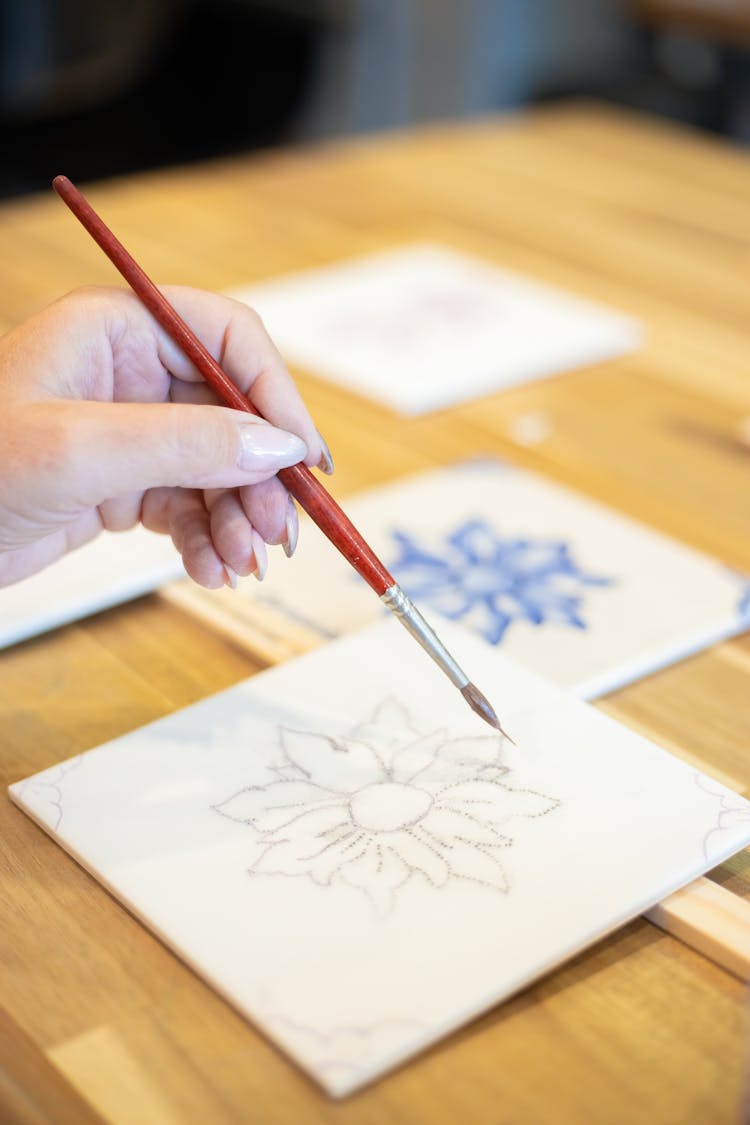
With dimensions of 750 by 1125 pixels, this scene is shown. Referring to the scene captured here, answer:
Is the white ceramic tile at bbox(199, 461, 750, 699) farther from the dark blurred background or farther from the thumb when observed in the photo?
the dark blurred background

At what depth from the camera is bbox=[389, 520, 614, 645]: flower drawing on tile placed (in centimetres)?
74

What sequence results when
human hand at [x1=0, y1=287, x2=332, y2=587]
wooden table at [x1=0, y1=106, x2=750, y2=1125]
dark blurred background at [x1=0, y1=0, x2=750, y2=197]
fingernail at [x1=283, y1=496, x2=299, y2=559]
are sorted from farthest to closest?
dark blurred background at [x1=0, y1=0, x2=750, y2=197] → fingernail at [x1=283, y1=496, x2=299, y2=559] → human hand at [x1=0, y1=287, x2=332, y2=587] → wooden table at [x1=0, y1=106, x2=750, y2=1125]

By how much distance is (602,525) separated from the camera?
0.84 metres

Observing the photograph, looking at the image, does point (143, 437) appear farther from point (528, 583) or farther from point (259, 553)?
point (528, 583)

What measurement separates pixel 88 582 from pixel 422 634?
0.23 meters

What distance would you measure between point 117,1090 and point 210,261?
3.12 ft

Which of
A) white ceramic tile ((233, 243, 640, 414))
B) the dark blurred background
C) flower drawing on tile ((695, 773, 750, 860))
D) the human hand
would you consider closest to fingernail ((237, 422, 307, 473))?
the human hand

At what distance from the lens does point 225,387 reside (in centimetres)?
64

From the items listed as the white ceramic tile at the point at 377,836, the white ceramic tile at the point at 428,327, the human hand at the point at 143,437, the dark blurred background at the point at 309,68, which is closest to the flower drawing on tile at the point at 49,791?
the white ceramic tile at the point at 377,836

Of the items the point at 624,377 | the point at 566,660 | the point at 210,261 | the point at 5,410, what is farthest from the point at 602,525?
the point at 210,261

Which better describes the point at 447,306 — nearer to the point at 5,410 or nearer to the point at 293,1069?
the point at 5,410

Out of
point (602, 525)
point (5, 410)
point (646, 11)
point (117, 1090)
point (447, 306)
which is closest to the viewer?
point (117, 1090)

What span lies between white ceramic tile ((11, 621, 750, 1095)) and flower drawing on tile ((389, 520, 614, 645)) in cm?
8

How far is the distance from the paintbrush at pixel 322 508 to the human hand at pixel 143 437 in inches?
0.6
